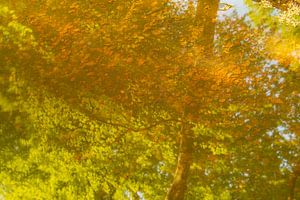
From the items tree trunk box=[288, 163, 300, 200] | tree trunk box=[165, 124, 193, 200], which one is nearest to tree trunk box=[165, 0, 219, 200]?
tree trunk box=[165, 124, 193, 200]

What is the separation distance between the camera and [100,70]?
21531 millimetres

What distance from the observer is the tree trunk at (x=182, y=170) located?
17.0m

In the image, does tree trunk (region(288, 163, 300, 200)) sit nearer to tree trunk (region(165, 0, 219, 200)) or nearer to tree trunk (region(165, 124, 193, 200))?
tree trunk (region(165, 0, 219, 200))

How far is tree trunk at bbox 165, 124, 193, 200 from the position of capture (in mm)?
16975

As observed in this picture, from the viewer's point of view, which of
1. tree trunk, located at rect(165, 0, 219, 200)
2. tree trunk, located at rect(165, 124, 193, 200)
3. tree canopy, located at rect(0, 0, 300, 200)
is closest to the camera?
tree trunk, located at rect(165, 124, 193, 200)

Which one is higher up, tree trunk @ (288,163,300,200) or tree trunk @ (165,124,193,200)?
tree trunk @ (288,163,300,200)

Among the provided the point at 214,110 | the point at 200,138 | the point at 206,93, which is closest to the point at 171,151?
the point at 200,138

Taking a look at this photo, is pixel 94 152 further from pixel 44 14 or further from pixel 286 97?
pixel 286 97

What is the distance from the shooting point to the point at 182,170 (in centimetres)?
1736

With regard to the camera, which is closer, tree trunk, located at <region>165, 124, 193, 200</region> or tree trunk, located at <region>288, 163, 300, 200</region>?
tree trunk, located at <region>165, 124, 193, 200</region>

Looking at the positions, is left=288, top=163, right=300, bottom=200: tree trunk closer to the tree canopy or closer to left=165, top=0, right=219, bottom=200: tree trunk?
the tree canopy

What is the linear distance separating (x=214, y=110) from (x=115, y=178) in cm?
553

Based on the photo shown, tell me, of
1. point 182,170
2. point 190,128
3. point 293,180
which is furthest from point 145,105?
point 293,180

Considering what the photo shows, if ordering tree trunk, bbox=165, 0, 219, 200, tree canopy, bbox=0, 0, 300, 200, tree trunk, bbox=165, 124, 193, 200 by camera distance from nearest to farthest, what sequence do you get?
tree trunk, bbox=165, 124, 193, 200, tree trunk, bbox=165, 0, 219, 200, tree canopy, bbox=0, 0, 300, 200
